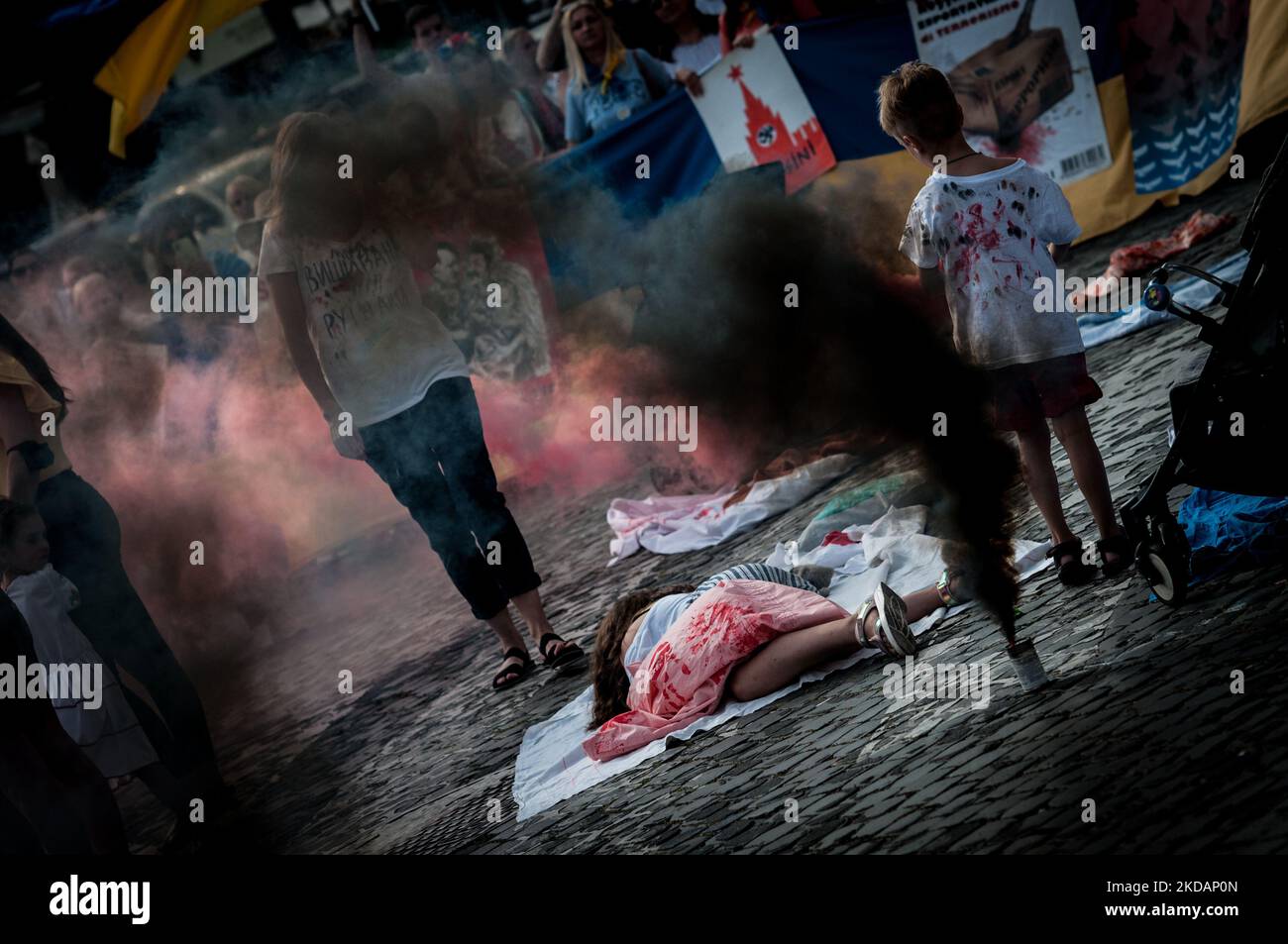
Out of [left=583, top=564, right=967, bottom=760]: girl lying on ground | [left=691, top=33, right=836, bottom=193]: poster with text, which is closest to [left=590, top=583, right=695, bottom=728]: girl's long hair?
[left=583, top=564, right=967, bottom=760]: girl lying on ground

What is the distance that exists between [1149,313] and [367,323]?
12.4 ft

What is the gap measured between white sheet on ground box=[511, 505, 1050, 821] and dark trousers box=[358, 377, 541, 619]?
0.71 m

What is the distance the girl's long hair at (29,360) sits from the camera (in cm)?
465

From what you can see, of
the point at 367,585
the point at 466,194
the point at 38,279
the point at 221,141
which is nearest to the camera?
the point at 38,279

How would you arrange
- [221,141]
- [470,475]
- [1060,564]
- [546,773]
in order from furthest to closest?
1. [221,141]
2. [470,475]
3. [546,773]
4. [1060,564]

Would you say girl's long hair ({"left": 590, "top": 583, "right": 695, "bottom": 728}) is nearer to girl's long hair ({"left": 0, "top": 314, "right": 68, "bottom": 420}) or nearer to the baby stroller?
the baby stroller

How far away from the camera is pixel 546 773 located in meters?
4.53

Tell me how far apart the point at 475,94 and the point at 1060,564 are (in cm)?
586

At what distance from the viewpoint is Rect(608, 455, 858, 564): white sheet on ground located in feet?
21.1

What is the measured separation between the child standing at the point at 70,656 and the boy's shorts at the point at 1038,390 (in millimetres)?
3203

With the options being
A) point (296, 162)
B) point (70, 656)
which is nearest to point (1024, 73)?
point (296, 162)
